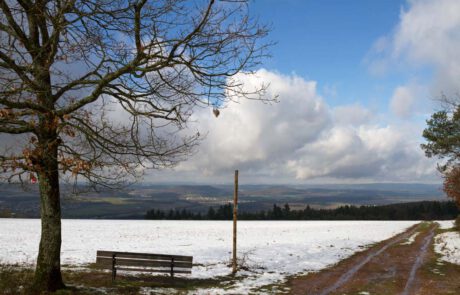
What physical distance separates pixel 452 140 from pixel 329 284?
→ 18550 millimetres

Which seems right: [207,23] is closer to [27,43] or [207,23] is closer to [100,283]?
[27,43]

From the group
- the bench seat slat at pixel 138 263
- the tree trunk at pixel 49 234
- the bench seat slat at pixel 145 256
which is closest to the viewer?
the tree trunk at pixel 49 234

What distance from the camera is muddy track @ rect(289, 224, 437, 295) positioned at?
14203mm

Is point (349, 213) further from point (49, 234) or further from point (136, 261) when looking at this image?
point (49, 234)

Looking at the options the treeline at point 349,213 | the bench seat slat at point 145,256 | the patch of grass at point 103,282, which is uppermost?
the bench seat slat at point 145,256

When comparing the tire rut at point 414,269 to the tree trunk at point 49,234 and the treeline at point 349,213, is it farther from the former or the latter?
the treeline at point 349,213

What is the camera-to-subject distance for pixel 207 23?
10094 millimetres

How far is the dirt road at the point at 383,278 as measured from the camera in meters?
14.1

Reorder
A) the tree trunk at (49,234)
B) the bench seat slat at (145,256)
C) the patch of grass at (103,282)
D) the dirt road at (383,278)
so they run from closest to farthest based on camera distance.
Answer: the tree trunk at (49,234)
the patch of grass at (103,282)
the dirt road at (383,278)
the bench seat slat at (145,256)

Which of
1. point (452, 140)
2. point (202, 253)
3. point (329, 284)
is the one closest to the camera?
point (329, 284)

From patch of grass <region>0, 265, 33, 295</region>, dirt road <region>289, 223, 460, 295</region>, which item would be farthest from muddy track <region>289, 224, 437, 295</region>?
patch of grass <region>0, 265, 33, 295</region>

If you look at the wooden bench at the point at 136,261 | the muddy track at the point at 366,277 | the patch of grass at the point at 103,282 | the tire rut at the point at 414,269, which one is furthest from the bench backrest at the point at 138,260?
the tire rut at the point at 414,269

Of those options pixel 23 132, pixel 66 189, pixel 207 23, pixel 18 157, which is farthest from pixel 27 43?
pixel 207 23

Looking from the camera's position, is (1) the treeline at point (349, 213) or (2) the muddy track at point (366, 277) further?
(1) the treeline at point (349, 213)
